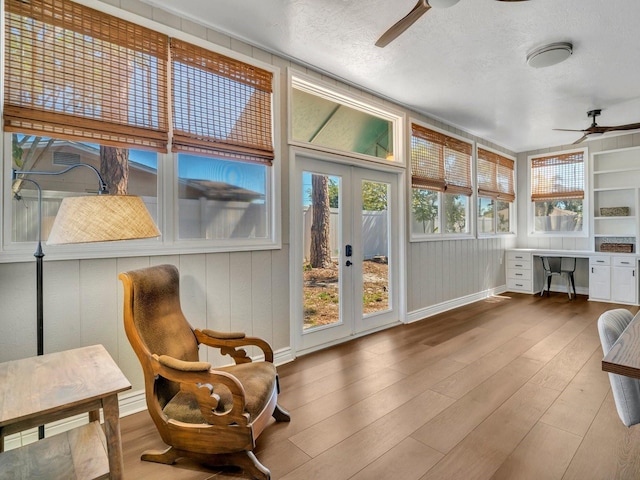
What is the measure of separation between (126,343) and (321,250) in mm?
1879

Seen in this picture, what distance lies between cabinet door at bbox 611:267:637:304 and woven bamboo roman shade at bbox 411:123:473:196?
2.61 metres

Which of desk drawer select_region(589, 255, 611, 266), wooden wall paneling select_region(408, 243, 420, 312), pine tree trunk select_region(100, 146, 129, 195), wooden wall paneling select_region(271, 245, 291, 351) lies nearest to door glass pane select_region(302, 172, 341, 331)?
wooden wall paneling select_region(271, 245, 291, 351)

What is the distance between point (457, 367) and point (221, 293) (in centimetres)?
211

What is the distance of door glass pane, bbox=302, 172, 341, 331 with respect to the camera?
3355 mm

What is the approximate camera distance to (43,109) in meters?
1.96

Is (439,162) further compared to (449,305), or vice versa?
(449,305)

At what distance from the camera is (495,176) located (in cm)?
620

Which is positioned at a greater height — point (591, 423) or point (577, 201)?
point (577, 201)

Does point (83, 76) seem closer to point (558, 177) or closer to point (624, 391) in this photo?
point (624, 391)

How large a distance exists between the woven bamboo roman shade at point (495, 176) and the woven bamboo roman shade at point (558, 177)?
429 millimetres

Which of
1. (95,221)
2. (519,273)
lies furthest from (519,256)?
(95,221)

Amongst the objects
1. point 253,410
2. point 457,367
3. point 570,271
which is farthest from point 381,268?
point 570,271

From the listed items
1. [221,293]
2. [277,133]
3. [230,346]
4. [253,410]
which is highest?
[277,133]

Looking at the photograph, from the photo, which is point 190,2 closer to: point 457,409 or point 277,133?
point 277,133
